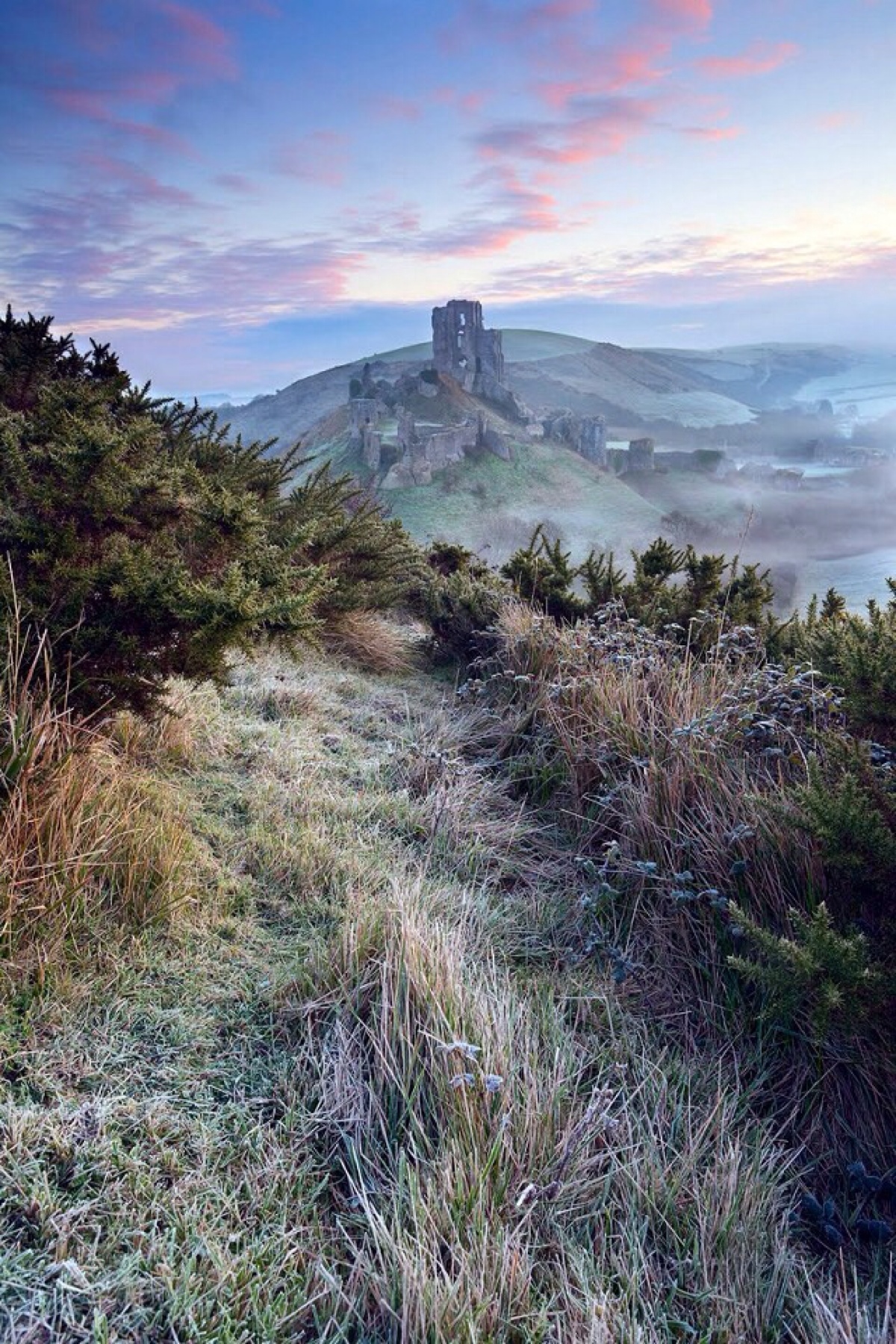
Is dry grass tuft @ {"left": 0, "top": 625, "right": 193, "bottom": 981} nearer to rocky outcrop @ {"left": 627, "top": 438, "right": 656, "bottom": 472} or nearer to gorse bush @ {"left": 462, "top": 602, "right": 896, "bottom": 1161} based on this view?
gorse bush @ {"left": 462, "top": 602, "right": 896, "bottom": 1161}

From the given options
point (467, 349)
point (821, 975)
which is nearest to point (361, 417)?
point (467, 349)

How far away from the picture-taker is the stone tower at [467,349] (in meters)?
85.3

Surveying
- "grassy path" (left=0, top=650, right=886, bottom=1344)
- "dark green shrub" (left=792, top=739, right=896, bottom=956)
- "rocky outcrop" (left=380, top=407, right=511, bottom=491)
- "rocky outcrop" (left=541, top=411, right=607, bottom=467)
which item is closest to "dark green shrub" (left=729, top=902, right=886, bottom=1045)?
"dark green shrub" (left=792, top=739, right=896, bottom=956)

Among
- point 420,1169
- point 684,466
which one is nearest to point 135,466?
point 420,1169

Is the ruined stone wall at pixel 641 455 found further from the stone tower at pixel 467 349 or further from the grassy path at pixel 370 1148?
the grassy path at pixel 370 1148

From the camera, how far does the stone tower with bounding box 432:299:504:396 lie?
85.3 m

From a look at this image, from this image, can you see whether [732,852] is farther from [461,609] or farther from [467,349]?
[467,349]

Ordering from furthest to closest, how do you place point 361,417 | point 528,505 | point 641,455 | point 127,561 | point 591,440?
point 641,455, point 591,440, point 361,417, point 528,505, point 127,561

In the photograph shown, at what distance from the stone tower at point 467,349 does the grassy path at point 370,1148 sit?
293 ft

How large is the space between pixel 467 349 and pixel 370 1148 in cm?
9385

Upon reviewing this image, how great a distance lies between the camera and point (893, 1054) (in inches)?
77.9

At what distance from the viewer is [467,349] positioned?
288 feet

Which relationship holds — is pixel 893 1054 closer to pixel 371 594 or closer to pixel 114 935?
pixel 114 935

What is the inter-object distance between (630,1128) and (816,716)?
6.94 ft
